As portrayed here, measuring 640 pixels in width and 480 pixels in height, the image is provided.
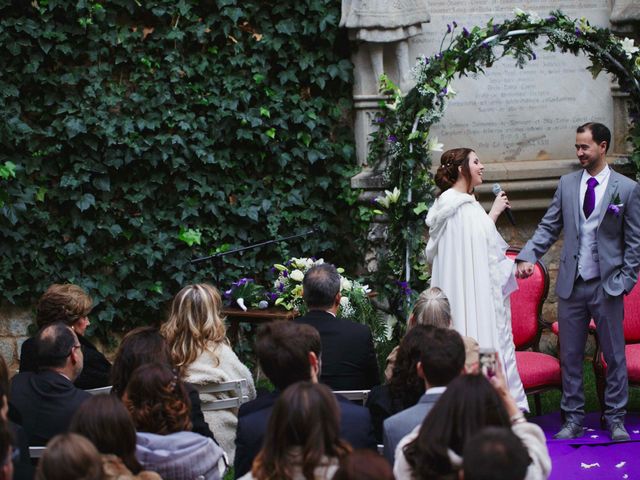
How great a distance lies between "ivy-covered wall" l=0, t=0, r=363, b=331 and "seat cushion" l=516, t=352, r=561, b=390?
6.38ft

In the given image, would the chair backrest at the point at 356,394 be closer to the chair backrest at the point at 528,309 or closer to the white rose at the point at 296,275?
the white rose at the point at 296,275

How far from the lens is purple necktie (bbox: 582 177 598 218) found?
6367 mm

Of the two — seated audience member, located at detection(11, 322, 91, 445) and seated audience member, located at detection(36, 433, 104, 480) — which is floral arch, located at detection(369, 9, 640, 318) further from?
seated audience member, located at detection(36, 433, 104, 480)

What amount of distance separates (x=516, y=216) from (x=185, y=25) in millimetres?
2875

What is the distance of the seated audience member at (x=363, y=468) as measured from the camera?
2.83m

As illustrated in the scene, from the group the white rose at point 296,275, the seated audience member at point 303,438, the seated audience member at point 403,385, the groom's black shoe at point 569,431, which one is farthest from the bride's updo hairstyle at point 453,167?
the seated audience member at point 303,438

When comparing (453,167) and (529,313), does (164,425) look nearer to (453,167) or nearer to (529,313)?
(453,167)

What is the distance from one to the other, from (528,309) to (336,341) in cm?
255

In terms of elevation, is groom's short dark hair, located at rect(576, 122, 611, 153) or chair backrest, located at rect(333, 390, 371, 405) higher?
groom's short dark hair, located at rect(576, 122, 611, 153)

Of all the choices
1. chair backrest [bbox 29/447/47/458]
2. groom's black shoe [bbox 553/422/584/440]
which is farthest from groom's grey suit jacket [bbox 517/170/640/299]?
chair backrest [bbox 29/447/47/458]

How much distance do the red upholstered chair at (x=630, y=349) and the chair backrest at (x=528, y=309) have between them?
0.54 meters

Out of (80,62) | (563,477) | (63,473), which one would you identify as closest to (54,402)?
(63,473)

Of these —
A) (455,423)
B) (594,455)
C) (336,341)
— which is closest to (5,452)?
(455,423)

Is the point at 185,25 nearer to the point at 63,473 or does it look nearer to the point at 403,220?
the point at 403,220
